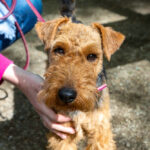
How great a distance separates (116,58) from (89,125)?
2.16m

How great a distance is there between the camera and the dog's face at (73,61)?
63.9 inches

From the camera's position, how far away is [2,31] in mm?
2412

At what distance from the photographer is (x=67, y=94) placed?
1.56m

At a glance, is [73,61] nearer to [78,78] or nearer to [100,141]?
[78,78]

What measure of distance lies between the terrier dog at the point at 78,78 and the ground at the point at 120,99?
42 cm

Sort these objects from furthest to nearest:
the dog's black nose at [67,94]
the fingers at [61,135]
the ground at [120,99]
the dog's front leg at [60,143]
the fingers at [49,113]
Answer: the ground at [120,99] → the dog's front leg at [60,143] → the fingers at [61,135] → the fingers at [49,113] → the dog's black nose at [67,94]

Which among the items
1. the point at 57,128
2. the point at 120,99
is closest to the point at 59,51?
the point at 57,128

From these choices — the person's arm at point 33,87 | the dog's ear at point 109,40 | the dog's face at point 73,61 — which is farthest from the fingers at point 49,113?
the dog's ear at point 109,40

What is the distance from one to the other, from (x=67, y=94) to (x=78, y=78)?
0.20m

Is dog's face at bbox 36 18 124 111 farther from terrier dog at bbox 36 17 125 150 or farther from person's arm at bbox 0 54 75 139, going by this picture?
person's arm at bbox 0 54 75 139

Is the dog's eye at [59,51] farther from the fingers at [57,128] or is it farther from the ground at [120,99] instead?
the ground at [120,99]

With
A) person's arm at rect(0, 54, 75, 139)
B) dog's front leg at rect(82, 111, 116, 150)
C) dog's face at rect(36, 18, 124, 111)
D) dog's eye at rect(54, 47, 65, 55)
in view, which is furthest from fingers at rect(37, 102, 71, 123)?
dog's eye at rect(54, 47, 65, 55)

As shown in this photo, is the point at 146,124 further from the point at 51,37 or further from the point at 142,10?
the point at 142,10

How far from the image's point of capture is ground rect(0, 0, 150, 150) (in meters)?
2.60
